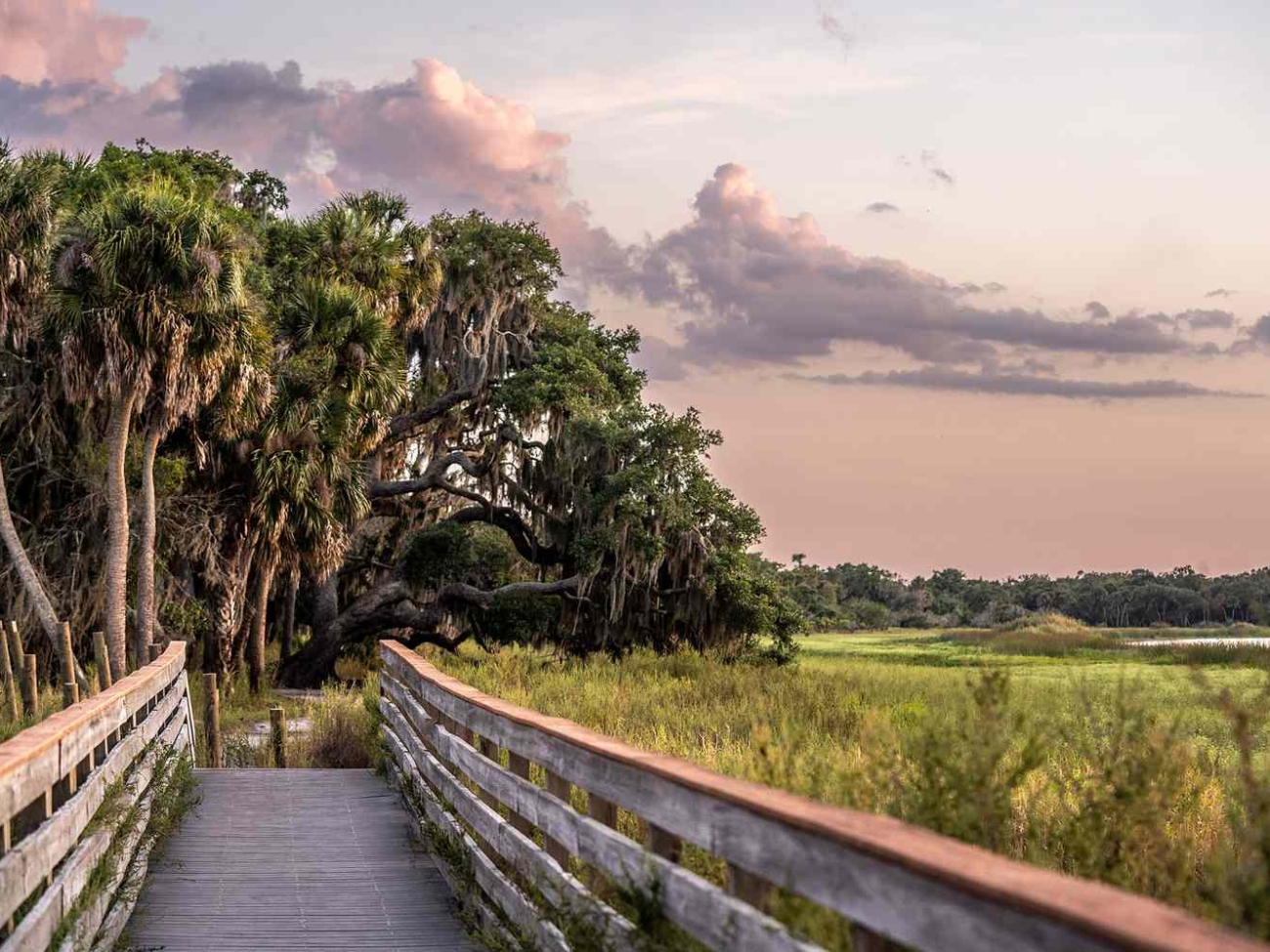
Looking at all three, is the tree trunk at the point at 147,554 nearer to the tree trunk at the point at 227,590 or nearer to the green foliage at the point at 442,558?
the tree trunk at the point at 227,590

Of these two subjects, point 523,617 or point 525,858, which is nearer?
point 525,858

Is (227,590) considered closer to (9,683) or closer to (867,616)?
(9,683)

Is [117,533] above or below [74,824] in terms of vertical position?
above

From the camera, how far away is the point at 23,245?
2412cm

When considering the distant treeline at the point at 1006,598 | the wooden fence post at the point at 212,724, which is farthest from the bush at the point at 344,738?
the distant treeline at the point at 1006,598

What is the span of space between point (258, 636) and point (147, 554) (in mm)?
7231

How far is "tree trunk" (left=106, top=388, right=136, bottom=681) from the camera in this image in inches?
901

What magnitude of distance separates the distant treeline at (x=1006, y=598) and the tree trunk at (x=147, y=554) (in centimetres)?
4861

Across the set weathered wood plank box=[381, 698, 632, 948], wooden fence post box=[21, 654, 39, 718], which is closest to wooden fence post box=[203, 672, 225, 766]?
wooden fence post box=[21, 654, 39, 718]

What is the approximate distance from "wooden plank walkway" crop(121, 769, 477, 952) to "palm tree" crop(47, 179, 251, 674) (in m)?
12.5

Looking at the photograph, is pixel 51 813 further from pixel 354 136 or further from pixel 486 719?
pixel 354 136

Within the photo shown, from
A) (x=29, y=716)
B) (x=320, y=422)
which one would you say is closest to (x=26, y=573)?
(x=320, y=422)

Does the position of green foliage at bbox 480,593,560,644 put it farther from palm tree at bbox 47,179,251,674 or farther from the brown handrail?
the brown handrail

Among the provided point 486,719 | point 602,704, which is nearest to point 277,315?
point 602,704
